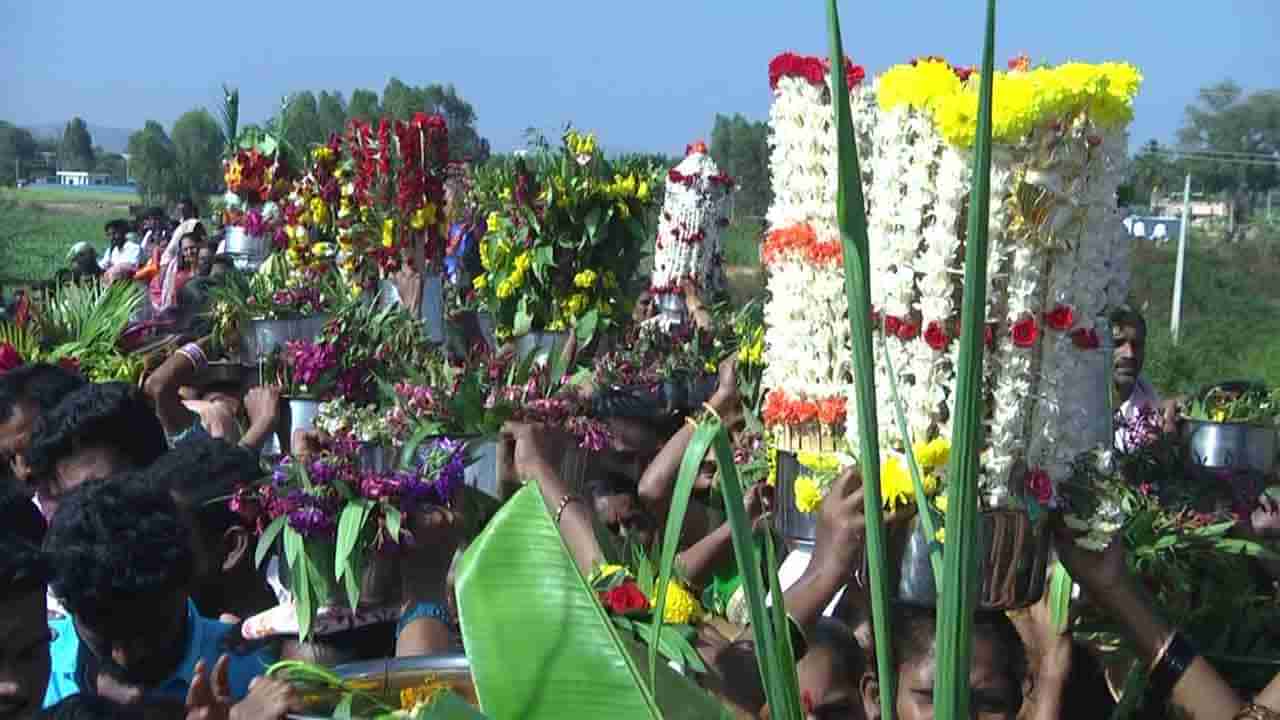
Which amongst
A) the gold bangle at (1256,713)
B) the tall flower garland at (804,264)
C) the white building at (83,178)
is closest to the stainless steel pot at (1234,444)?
the gold bangle at (1256,713)

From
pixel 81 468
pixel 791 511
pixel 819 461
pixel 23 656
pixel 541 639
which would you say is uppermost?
pixel 541 639

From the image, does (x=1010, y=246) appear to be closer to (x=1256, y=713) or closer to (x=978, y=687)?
(x=978, y=687)

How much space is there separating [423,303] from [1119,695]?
438cm

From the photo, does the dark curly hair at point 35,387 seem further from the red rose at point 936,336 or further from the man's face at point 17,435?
the red rose at point 936,336

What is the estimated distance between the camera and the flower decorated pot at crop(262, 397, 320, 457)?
5.59 meters

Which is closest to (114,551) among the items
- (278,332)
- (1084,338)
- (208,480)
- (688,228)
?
(208,480)

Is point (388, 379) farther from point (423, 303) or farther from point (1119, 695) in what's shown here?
point (1119, 695)

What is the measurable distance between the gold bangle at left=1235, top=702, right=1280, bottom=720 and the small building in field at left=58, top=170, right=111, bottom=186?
165 feet

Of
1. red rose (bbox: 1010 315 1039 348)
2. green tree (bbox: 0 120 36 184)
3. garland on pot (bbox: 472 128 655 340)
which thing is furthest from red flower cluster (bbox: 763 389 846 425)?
green tree (bbox: 0 120 36 184)

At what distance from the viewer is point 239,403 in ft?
21.7

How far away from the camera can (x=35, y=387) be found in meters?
4.92

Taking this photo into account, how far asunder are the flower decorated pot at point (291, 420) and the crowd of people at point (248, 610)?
1.02 metres

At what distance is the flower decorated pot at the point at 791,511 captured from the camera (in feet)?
11.5

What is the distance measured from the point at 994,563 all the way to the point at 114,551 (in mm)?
1764
